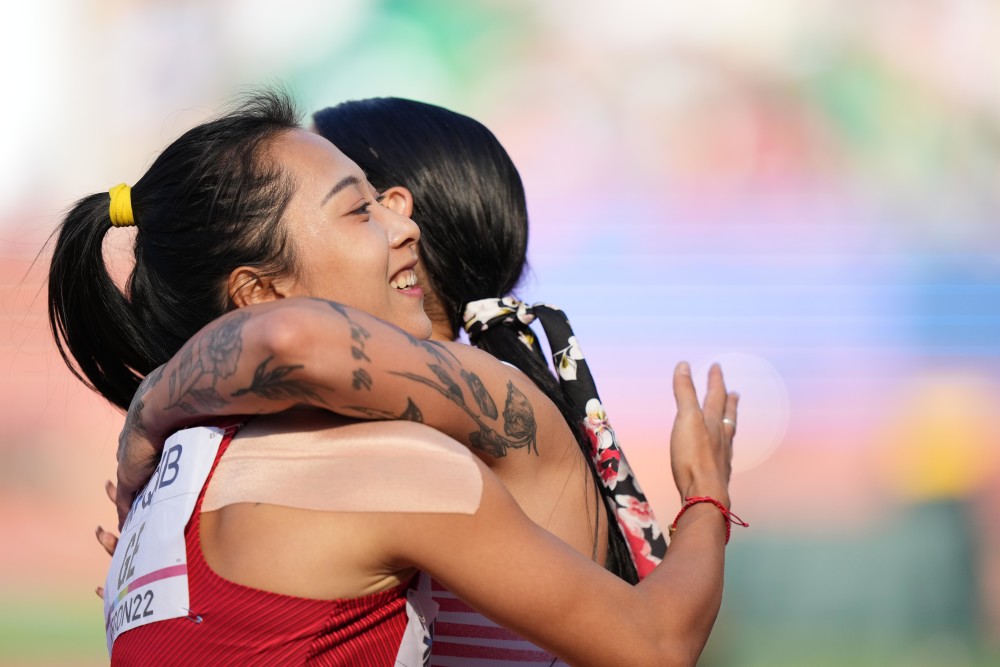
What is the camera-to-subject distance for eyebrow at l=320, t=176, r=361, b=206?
1454 millimetres

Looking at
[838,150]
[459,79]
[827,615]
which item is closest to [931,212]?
[838,150]

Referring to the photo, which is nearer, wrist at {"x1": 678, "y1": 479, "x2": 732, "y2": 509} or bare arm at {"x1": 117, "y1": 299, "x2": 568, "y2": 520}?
bare arm at {"x1": 117, "y1": 299, "x2": 568, "y2": 520}

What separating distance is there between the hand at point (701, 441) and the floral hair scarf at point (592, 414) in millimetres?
87

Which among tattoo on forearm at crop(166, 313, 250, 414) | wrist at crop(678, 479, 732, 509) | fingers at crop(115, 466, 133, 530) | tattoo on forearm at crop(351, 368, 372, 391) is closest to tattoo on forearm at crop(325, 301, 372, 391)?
tattoo on forearm at crop(351, 368, 372, 391)

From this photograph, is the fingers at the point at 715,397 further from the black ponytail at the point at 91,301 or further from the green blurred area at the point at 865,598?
the green blurred area at the point at 865,598

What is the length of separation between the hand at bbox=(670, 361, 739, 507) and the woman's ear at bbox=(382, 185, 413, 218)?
568 millimetres

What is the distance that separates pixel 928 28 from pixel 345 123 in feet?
11.8

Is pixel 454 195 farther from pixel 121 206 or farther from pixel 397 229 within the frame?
pixel 121 206

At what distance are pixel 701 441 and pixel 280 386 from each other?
84cm

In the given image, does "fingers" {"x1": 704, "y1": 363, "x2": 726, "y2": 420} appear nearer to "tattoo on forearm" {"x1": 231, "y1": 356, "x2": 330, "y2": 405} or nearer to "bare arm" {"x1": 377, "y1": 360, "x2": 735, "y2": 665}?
"bare arm" {"x1": 377, "y1": 360, "x2": 735, "y2": 665}

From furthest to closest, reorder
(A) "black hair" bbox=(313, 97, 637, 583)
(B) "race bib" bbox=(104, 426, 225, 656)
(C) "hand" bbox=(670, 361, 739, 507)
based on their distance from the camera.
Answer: (A) "black hair" bbox=(313, 97, 637, 583) → (C) "hand" bbox=(670, 361, 739, 507) → (B) "race bib" bbox=(104, 426, 225, 656)

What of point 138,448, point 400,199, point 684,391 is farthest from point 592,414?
point 138,448

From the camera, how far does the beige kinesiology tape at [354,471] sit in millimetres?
1104

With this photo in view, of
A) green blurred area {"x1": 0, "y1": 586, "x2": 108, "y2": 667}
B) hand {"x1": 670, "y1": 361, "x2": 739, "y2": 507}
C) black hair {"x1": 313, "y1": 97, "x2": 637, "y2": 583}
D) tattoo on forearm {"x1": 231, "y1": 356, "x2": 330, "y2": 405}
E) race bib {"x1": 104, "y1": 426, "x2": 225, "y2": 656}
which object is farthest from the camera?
green blurred area {"x1": 0, "y1": 586, "x2": 108, "y2": 667}
